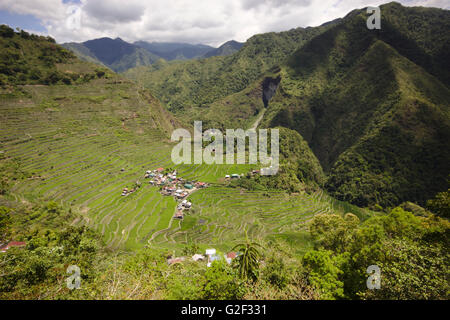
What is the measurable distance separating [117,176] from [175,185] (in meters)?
13.9

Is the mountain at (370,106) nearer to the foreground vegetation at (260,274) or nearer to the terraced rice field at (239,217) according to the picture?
the terraced rice field at (239,217)

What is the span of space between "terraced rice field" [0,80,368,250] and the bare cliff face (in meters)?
107

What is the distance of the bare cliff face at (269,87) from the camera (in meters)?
155

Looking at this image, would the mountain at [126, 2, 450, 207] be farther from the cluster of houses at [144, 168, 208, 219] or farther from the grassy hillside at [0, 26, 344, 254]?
the cluster of houses at [144, 168, 208, 219]

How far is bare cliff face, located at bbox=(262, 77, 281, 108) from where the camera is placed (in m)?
155

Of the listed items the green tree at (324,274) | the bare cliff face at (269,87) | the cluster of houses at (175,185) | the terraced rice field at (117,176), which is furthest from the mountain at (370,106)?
the green tree at (324,274)

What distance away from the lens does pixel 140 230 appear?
36938 millimetres

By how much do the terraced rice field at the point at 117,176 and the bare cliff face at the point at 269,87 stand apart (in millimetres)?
106556

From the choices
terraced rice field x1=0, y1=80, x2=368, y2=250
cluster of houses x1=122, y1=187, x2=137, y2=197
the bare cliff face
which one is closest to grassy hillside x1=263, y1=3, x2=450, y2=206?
the bare cliff face

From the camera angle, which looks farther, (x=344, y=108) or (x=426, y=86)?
(x=344, y=108)

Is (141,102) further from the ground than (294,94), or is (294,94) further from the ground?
(294,94)
